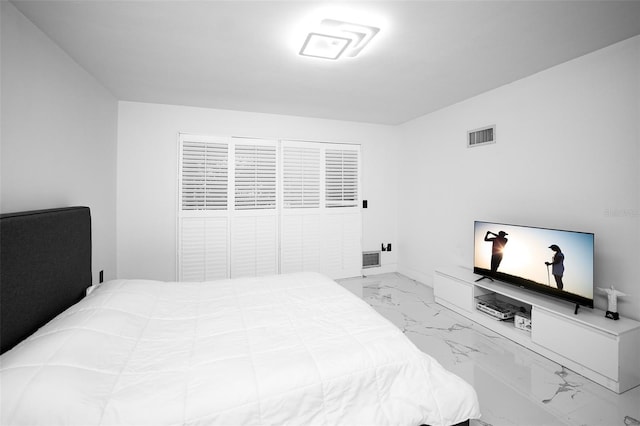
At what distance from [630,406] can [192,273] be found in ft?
13.8

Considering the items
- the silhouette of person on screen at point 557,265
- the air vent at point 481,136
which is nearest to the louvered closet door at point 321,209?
the air vent at point 481,136

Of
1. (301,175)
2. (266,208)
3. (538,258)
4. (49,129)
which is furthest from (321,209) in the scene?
(49,129)

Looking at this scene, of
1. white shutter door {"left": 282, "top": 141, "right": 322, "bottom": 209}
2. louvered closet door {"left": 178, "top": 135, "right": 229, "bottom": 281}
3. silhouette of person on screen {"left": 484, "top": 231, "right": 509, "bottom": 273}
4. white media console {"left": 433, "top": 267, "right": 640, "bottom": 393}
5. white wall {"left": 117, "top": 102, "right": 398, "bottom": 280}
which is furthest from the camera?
white shutter door {"left": 282, "top": 141, "right": 322, "bottom": 209}

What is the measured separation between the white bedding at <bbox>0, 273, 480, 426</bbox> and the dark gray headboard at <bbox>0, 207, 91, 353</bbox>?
0.61 ft

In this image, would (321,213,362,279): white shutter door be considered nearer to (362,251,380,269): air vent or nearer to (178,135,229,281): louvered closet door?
(362,251,380,269): air vent

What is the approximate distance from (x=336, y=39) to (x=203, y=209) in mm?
2739

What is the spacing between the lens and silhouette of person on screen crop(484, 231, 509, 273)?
2.94m

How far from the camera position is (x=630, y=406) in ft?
5.99

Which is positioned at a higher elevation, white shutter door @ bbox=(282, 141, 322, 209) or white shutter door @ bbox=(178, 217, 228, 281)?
white shutter door @ bbox=(282, 141, 322, 209)

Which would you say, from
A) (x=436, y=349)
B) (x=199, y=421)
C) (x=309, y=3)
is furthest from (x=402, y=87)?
(x=199, y=421)

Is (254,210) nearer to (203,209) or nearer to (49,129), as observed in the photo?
(203,209)

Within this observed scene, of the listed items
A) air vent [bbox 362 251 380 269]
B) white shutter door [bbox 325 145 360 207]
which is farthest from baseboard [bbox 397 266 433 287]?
white shutter door [bbox 325 145 360 207]

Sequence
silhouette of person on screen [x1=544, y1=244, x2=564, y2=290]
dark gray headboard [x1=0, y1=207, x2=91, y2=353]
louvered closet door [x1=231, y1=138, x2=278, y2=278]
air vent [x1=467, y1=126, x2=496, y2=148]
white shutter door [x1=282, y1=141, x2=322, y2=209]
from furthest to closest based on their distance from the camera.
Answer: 1. white shutter door [x1=282, y1=141, x2=322, y2=209]
2. louvered closet door [x1=231, y1=138, x2=278, y2=278]
3. air vent [x1=467, y1=126, x2=496, y2=148]
4. silhouette of person on screen [x1=544, y1=244, x2=564, y2=290]
5. dark gray headboard [x1=0, y1=207, x2=91, y2=353]

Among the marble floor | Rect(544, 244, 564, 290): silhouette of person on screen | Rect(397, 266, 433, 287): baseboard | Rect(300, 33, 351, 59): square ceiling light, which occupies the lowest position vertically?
the marble floor
